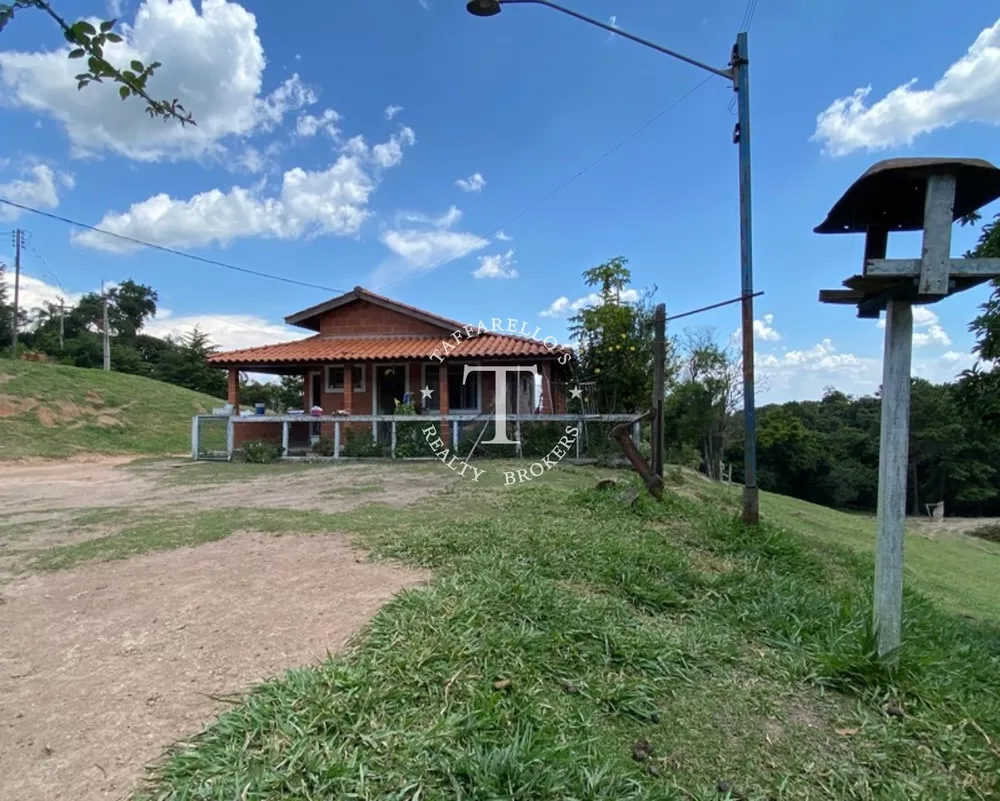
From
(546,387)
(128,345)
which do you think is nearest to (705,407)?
(546,387)

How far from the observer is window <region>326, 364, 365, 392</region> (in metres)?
17.1

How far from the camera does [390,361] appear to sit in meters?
15.5

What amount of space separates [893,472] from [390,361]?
13.5m

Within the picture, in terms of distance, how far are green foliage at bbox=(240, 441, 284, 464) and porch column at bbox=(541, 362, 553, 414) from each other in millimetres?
7304

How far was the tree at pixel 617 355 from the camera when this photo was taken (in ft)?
48.3

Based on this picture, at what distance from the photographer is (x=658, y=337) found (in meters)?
8.21

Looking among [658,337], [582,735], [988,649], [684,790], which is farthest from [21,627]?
[658,337]

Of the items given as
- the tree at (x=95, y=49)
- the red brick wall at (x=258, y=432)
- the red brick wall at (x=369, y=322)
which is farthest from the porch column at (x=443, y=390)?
the tree at (x=95, y=49)

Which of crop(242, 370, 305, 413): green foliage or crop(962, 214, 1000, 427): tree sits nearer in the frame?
crop(962, 214, 1000, 427): tree

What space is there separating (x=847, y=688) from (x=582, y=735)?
1.57 metres

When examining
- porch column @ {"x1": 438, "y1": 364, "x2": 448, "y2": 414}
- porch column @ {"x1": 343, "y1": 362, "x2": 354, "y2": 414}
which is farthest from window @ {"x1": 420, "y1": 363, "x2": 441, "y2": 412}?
porch column @ {"x1": 343, "y1": 362, "x2": 354, "y2": 414}

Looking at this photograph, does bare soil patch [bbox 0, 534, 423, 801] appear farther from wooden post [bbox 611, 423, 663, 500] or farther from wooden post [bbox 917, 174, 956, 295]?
wooden post [bbox 611, 423, 663, 500]

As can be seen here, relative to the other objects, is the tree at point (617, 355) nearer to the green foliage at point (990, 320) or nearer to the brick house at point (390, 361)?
the brick house at point (390, 361)

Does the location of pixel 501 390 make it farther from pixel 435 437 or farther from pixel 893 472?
pixel 893 472
